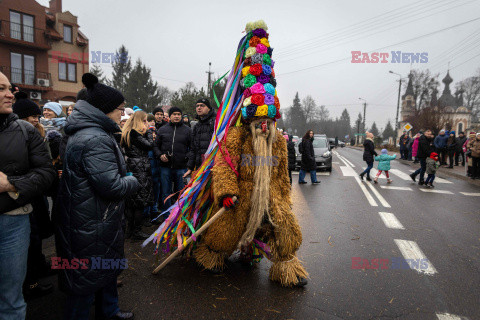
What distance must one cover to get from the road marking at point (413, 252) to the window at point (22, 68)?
26.1 meters

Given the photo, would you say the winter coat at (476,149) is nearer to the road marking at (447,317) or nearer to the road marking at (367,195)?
the road marking at (367,195)

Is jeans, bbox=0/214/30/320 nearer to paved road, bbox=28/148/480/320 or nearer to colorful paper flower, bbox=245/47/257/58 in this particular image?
paved road, bbox=28/148/480/320

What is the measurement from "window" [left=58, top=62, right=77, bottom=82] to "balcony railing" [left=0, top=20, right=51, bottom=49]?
1.69 metres

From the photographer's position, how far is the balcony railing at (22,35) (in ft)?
67.6

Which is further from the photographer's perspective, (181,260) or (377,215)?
(377,215)

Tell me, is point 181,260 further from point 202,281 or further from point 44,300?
point 44,300

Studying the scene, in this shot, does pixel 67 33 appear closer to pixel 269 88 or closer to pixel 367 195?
pixel 367 195

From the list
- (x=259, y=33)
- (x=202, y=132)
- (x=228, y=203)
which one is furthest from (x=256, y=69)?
(x=202, y=132)

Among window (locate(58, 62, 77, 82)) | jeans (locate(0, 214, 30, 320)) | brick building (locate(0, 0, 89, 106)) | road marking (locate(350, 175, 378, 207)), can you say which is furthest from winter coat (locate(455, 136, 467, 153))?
window (locate(58, 62, 77, 82))

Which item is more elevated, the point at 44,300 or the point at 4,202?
the point at 4,202

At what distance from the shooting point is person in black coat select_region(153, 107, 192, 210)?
5219 mm

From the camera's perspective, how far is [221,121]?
3484 mm

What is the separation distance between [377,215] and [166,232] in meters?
4.54

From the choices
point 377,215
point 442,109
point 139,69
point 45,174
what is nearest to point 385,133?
point 442,109
